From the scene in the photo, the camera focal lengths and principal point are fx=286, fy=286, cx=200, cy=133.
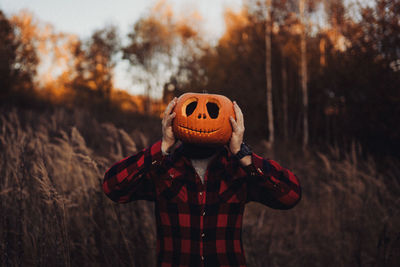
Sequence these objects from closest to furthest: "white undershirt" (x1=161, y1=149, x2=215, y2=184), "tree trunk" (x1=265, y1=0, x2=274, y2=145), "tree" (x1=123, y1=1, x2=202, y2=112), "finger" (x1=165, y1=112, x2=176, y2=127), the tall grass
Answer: "finger" (x1=165, y1=112, x2=176, y2=127) → "white undershirt" (x1=161, y1=149, x2=215, y2=184) → the tall grass → "tree trunk" (x1=265, y1=0, x2=274, y2=145) → "tree" (x1=123, y1=1, x2=202, y2=112)

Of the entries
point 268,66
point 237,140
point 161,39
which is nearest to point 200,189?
point 237,140

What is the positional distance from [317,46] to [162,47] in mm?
11964

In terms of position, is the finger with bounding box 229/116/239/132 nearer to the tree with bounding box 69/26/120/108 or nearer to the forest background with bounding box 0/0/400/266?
the forest background with bounding box 0/0/400/266

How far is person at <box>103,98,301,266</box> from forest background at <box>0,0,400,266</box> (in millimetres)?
618

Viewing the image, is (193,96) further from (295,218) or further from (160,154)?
(295,218)

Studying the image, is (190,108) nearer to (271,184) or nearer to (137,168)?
(137,168)

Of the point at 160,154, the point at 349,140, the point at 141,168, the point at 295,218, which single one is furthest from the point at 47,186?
the point at 349,140

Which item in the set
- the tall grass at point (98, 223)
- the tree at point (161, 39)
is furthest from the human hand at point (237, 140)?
the tree at point (161, 39)

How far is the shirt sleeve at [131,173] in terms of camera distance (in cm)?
151

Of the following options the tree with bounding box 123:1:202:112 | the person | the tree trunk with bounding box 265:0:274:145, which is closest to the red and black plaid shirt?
the person

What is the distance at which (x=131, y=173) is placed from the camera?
4.95ft

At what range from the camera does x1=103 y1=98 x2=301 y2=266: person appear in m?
1.46

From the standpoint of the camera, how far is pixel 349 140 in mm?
8602

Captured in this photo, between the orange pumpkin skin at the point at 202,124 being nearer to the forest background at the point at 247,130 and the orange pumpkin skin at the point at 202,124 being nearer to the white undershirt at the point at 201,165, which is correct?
the white undershirt at the point at 201,165
